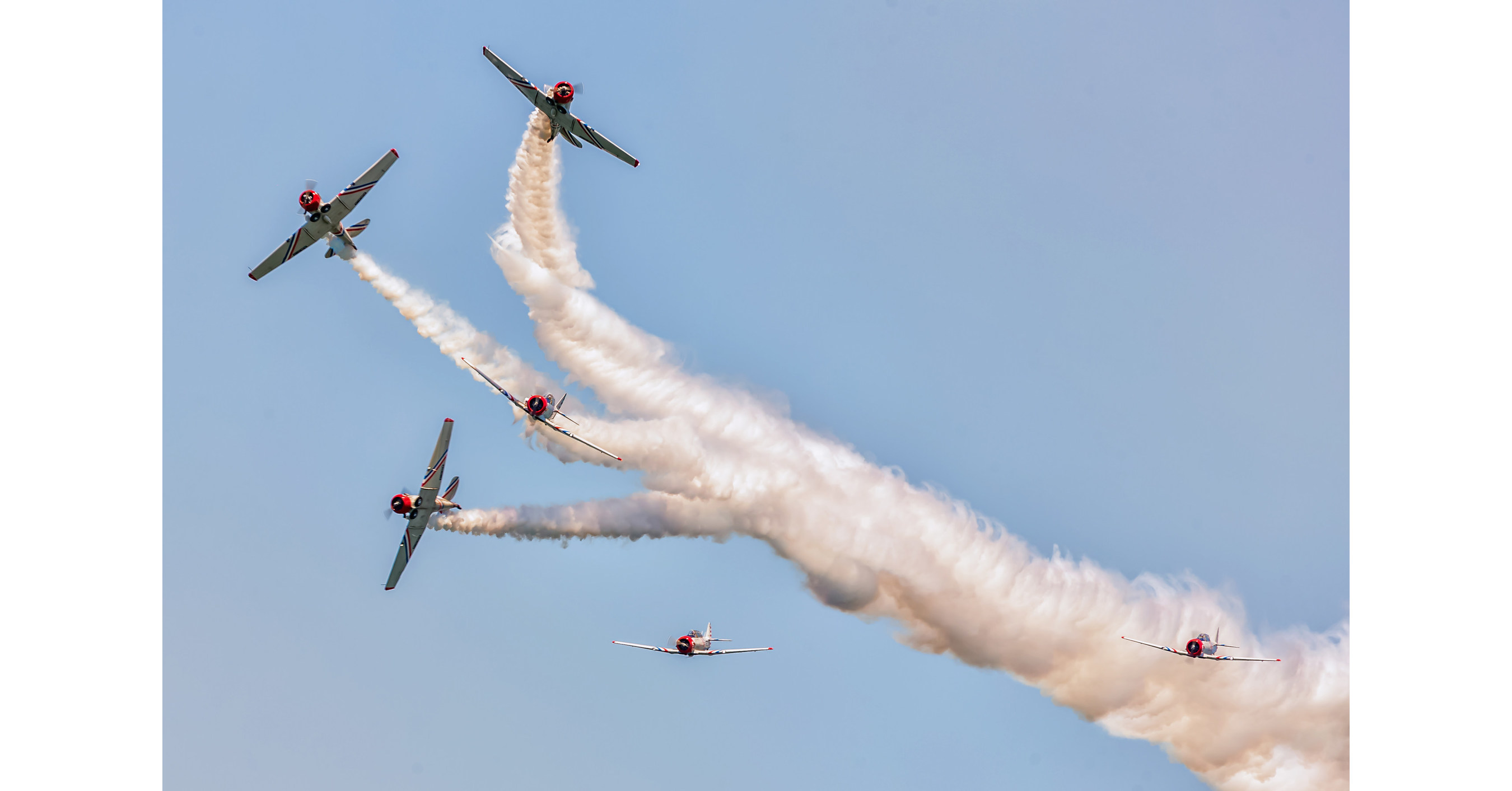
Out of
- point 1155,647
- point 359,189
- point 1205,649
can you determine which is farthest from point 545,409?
point 1205,649

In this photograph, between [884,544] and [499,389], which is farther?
[884,544]

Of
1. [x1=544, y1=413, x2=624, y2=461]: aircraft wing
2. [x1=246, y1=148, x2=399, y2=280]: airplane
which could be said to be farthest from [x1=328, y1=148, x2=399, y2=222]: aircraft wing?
[x1=544, y1=413, x2=624, y2=461]: aircraft wing

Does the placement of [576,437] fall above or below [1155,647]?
below

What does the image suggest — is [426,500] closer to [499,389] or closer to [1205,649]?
[499,389]

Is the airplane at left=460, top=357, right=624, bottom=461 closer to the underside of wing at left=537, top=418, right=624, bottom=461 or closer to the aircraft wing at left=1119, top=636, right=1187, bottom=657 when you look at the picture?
the underside of wing at left=537, top=418, right=624, bottom=461

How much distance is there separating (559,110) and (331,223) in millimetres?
9370

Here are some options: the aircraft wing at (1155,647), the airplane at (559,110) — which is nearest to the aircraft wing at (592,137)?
the airplane at (559,110)

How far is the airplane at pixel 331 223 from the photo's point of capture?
204ft

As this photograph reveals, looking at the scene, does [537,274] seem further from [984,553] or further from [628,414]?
[984,553]

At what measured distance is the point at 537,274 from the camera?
65000 millimetres

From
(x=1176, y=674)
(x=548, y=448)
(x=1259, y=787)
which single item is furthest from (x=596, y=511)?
(x=1259, y=787)

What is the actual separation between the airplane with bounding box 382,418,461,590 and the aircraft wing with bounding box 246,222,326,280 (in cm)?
856

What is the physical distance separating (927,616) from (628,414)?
549 inches

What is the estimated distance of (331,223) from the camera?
2467 inches
